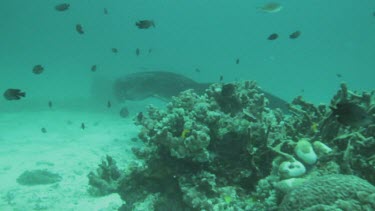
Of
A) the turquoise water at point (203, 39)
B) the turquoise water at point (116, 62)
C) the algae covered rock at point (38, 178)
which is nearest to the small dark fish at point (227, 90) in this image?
the turquoise water at point (116, 62)

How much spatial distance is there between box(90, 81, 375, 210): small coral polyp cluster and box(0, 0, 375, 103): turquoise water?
204 ft

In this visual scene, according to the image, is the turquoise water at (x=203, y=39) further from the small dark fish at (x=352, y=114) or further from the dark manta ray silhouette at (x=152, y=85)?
the small dark fish at (x=352, y=114)

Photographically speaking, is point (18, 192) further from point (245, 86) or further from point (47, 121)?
point (47, 121)

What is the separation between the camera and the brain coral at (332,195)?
3420 millimetres

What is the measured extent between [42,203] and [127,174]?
3.50m

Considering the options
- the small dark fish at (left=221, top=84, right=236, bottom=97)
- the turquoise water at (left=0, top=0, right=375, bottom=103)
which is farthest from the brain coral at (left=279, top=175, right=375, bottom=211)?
the turquoise water at (left=0, top=0, right=375, bottom=103)

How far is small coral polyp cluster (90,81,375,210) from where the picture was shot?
Answer: 188 inches

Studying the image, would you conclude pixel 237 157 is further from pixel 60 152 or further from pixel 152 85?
pixel 152 85

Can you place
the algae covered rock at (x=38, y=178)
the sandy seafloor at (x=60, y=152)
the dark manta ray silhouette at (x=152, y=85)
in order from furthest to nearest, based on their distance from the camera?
the dark manta ray silhouette at (x=152, y=85), the algae covered rock at (x=38, y=178), the sandy seafloor at (x=60, y=152)

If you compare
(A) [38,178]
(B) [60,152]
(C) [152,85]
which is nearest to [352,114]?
(A) [38,178]

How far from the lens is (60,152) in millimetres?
13539

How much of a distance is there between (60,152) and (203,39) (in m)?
157

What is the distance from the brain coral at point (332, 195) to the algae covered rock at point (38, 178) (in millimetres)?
8530

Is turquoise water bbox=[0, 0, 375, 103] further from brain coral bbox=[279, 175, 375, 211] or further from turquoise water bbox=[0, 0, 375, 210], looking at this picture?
brain coral bbox=[279, 175, 375, 211]
